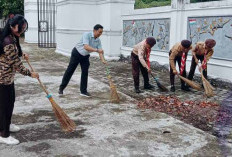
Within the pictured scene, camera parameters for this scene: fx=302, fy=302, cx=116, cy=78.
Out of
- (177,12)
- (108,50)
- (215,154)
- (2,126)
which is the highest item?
(177,12)

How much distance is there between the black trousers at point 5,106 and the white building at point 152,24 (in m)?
6.18

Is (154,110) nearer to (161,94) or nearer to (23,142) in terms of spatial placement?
(161,94)

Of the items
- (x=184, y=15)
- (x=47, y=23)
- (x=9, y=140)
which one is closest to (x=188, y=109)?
(x=9, y=140)

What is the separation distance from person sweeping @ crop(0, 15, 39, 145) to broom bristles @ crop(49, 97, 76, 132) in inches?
25.5

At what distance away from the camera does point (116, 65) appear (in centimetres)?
1245

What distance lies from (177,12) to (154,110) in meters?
5.03

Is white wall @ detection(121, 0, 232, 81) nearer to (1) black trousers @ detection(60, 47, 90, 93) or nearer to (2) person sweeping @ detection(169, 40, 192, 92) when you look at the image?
(2) person sweeping @ detection(169, 40, 192, 92)

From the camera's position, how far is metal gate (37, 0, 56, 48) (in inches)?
795

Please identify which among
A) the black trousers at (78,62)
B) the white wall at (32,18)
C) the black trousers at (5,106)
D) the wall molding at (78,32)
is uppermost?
the white wall at (32,18)

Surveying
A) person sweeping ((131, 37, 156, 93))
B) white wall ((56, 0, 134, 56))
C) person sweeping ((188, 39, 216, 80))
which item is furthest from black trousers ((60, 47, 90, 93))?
white wall ((56, 0, 134, 56))

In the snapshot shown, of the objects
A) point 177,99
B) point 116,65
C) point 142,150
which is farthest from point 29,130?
point 116,65

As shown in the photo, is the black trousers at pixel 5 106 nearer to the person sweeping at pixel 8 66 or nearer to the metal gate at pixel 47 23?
the person sweeping at pixel 8 66

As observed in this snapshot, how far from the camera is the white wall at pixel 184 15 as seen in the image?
8453mm

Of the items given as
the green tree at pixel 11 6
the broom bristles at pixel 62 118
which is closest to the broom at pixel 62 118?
the broom bristles at pixel 62 118
